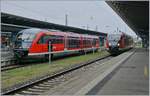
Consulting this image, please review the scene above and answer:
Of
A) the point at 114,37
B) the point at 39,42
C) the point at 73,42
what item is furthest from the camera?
the point at 114,37

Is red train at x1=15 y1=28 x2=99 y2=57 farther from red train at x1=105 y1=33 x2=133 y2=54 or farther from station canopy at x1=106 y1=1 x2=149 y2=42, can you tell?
red train at x1=105 y1=33 x2=133 y2=54

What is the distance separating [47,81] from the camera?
1648 cm

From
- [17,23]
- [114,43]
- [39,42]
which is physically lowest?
[114,43]

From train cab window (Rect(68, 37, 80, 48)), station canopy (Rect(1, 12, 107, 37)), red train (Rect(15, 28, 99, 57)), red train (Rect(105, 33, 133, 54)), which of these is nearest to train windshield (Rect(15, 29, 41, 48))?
red train (Rect(15, 28, 99, 57))

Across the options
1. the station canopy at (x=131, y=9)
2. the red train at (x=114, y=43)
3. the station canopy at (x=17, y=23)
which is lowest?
the red train at (x=114, y=43)

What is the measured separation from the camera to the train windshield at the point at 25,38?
1123 inches

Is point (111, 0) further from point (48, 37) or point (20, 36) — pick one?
point (20, 36)

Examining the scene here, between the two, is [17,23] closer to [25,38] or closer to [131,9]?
[131,9]

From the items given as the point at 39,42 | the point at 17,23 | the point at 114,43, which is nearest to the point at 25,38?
the point at 39,42

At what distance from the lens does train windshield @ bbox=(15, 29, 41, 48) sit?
93.6 ft

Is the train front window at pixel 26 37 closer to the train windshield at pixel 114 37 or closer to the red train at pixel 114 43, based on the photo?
the red train at pixel 114 43

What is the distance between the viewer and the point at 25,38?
28.8 m

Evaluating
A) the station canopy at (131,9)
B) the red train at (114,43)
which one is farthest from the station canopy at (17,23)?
the red train at (114,43)

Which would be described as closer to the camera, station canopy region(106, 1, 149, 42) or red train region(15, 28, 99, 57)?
red train region(15, 28, 99, 57)
